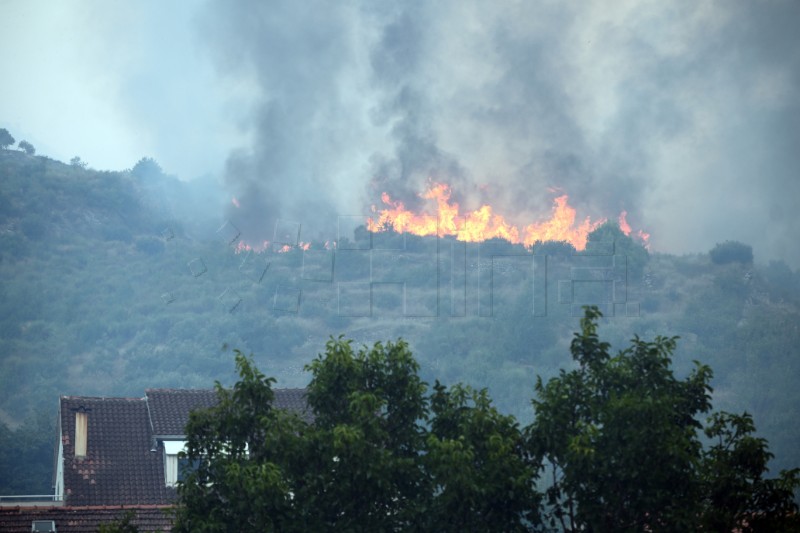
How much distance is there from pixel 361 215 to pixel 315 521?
143m

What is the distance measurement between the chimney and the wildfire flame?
102m

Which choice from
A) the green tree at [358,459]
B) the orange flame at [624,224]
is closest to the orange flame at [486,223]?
the orange flame at [624,224]

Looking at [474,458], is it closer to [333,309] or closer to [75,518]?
[75,518]

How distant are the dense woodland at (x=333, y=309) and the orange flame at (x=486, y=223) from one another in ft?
8.62

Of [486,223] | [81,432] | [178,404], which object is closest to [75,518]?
[81,432]

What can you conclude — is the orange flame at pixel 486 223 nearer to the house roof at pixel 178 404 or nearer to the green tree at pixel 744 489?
the house roof at pixel 178 404

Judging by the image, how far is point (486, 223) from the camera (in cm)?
15588

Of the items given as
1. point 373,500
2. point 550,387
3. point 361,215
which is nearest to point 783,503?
point 550,387

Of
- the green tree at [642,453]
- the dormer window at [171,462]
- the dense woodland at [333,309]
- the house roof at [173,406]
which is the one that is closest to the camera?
the green tree at [642,453]

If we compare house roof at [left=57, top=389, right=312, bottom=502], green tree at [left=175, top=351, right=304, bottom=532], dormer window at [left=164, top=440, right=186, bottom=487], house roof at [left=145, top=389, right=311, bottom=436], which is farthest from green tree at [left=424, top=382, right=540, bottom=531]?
house roof at [left=145, top=389, right=311, bottom=436]

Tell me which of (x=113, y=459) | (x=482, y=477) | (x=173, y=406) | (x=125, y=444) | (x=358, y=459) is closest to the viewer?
(x=482, y=477)

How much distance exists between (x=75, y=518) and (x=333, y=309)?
130m

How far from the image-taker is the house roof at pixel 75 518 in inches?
1690

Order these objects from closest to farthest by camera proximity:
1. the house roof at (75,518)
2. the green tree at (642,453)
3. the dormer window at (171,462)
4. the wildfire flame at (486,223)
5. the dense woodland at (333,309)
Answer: the green tree at (642,453), the house roof at (75,518), the dormer window at (171,462), the dense woodland at (333,309), the wildfire flame at (486,223)
